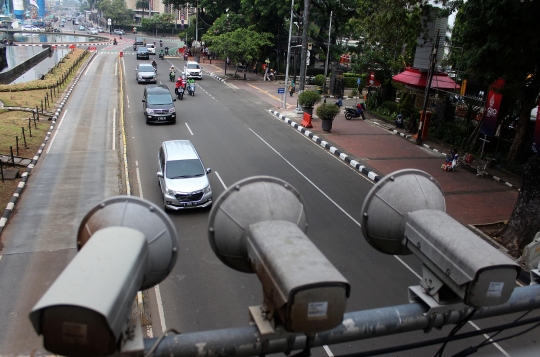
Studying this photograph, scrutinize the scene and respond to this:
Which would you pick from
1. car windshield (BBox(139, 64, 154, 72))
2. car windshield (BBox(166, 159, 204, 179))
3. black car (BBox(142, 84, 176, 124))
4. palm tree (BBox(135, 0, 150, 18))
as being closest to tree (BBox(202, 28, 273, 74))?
car windshield (BBox(139, 64, 154, 72))

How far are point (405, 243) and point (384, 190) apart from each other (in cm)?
40

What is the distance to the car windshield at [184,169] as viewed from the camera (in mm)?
13680

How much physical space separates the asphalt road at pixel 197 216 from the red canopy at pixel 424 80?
21.0ft

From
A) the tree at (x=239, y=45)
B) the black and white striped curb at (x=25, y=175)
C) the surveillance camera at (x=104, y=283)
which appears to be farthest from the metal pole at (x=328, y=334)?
the tree at (x=239, y=45)

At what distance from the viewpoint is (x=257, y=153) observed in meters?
19.6

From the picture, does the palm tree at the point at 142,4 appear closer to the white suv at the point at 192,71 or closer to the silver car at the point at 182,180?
the white suv at the point at 192,71

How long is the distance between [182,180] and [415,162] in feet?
Result: 34.3

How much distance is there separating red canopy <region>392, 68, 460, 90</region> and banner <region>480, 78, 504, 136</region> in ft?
12.1

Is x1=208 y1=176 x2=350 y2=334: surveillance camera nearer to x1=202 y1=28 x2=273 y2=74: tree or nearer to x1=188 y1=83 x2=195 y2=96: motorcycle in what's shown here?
x1=188 y1=83 x2=195 y2=96: motorcycle

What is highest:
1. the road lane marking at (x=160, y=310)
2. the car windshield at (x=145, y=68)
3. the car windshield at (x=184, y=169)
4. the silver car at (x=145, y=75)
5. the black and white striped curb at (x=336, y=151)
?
the car windshield at (x=145, y=68)

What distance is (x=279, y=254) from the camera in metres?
2.28

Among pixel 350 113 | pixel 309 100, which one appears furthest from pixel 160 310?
pixel 350 113

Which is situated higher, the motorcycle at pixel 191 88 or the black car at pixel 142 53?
the black car at pixel 142 53

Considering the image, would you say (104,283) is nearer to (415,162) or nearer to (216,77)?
(415,162)
